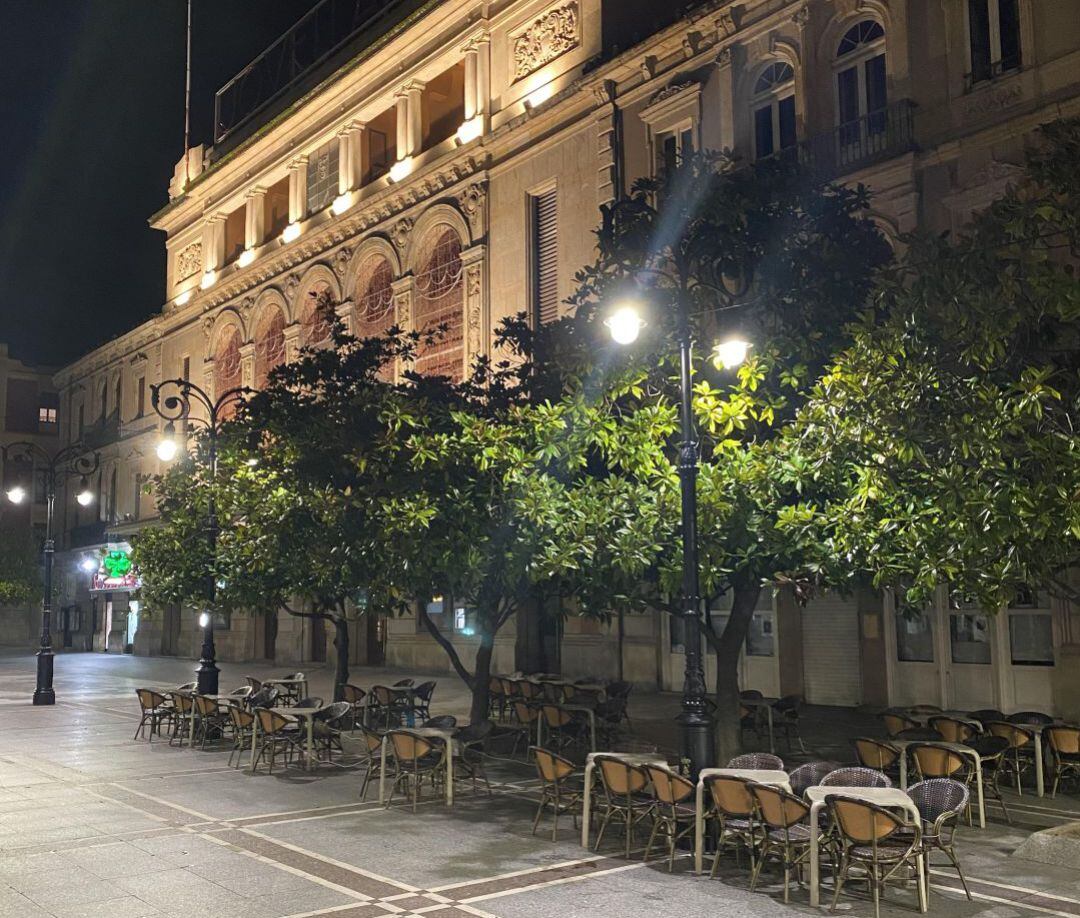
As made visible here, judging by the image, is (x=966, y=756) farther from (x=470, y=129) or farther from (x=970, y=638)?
(x=470, y=129)

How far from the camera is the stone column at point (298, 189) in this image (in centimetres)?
3984

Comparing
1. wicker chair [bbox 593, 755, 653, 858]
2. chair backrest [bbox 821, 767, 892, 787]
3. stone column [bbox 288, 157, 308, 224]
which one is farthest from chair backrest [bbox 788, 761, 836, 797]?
stone column [bbox 288, 157, 308, 224]

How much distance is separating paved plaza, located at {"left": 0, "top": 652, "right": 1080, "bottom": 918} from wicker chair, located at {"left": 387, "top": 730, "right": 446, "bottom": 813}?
1.13ft

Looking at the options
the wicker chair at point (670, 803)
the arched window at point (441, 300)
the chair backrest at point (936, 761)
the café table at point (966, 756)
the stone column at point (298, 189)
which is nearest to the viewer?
the wicker chair at point (670, 803)

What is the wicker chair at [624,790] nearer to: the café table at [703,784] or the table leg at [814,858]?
the café table at [703,784]

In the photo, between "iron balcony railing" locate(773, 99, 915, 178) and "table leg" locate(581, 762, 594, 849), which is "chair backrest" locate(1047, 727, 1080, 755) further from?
"iron balcony railing" locate(773, 99, 915, 178)

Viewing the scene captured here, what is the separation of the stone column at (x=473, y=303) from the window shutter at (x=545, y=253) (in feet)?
6.26

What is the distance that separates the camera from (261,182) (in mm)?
42594

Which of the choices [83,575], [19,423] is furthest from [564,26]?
[19,423]

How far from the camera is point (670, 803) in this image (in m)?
10.0

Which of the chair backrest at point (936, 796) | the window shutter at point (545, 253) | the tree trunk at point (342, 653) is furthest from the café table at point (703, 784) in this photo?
the window shutter at point (545, 253)

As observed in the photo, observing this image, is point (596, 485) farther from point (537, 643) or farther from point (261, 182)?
point (261, 182)

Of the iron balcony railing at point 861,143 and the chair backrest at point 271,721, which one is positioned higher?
the iron balcony railing at point 861,143

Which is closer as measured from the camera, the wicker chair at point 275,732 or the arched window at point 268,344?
the wicker chair at point 275,732
